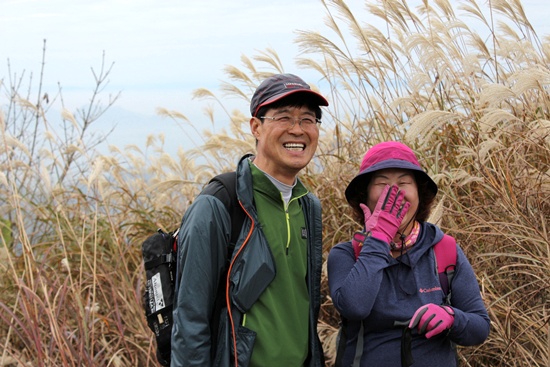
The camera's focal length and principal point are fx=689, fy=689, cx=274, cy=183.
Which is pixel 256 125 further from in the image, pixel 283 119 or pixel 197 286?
pixel 197 286

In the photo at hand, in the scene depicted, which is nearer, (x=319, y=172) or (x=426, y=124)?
(x=426, y=124)

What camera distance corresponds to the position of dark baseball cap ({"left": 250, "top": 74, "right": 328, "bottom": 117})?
2.45 meters

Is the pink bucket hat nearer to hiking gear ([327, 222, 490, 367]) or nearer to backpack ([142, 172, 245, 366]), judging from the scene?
hiking gear ([327, 222, 490, 367])

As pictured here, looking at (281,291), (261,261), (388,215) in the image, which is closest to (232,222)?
(261,261)

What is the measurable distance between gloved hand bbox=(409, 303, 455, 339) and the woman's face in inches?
13.4

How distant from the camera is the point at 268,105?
2.50 metres

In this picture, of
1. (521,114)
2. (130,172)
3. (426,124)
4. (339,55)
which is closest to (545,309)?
(426,124)

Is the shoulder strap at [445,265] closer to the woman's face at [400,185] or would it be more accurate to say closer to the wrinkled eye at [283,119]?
the woman's face at [400,185]

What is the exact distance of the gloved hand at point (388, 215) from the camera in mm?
2375

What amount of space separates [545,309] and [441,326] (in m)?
1.11

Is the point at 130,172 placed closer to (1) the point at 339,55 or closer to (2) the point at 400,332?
(1) the point at 339,55

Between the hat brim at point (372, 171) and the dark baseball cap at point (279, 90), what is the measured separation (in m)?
0.30

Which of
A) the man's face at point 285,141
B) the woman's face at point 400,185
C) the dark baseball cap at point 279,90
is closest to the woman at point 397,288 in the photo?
the woman's face at point 400,185

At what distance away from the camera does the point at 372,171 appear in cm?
253
